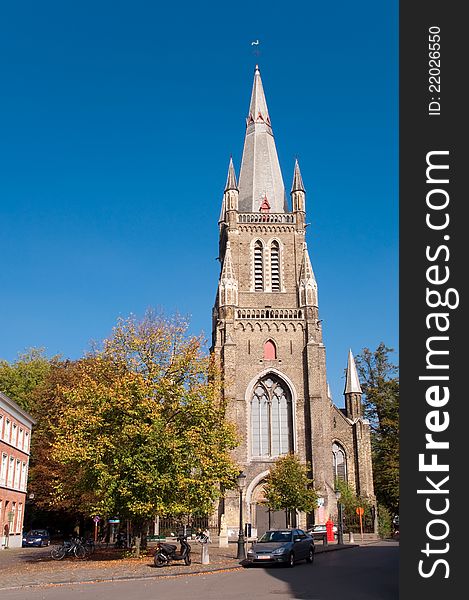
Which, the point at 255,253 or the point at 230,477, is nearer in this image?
the point at 230,477

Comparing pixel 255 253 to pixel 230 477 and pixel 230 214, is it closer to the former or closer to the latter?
pixel 230 214

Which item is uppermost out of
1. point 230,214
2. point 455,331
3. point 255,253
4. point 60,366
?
point 230,214

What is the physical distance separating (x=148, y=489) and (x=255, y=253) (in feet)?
111

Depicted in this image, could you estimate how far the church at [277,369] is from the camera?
4816cm

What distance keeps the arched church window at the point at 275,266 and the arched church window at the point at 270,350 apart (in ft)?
16.4

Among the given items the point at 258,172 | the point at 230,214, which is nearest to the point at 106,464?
the point at 230,214

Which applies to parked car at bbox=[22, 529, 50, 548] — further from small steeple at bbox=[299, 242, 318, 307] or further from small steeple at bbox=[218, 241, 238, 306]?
small steeple at bbox=[299, 242, 318, 307]

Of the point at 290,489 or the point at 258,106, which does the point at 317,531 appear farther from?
the point at 258,106

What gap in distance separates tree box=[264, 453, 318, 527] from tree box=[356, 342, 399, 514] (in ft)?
48.5

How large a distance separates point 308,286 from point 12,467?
2558cm

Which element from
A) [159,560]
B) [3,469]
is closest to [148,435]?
[159,560]

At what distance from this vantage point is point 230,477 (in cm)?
2812

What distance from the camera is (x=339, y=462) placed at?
5178 centimetres

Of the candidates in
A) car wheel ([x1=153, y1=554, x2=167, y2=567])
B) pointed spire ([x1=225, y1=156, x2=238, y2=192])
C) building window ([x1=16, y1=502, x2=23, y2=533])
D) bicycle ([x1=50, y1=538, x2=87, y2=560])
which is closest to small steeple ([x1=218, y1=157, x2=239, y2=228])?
pointed spire ([x1=225, y1=156, x2=238, y2=192])
